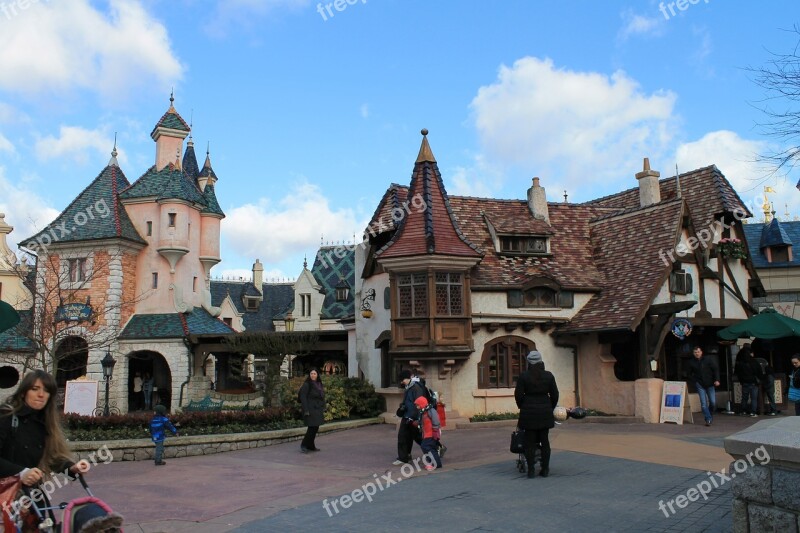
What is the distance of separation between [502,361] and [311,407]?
7.52 m

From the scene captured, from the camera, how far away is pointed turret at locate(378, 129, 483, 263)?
63.3 feet

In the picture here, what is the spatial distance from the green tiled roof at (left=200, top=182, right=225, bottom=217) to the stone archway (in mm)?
7445

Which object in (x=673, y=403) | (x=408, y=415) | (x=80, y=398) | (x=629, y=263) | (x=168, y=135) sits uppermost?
(x=168, y=135)

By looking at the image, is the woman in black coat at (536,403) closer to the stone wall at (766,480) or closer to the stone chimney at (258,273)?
the stone wall at (766,480)

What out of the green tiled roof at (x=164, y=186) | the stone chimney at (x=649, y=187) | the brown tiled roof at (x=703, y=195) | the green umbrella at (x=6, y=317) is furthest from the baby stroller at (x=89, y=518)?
the green tiled roof at (x=164, y=186)

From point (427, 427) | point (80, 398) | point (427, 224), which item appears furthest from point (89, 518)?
point (80, 398)

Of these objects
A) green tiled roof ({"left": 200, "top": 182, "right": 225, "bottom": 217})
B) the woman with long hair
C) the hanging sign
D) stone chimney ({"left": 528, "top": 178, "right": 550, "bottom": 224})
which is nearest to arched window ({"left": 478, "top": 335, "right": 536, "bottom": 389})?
the hanging sign

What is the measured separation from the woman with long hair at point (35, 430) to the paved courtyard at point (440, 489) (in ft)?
8.64

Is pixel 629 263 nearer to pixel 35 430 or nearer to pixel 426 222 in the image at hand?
pixel 426 222

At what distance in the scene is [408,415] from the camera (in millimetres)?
11984

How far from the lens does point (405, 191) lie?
22828mm

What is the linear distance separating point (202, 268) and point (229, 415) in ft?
58.5

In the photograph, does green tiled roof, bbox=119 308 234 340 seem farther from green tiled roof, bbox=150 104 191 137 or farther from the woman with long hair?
the woman with long hair

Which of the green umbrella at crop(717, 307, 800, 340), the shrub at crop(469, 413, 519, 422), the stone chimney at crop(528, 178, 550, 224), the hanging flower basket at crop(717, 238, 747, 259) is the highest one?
the stone chimney at crop(528, 178, 550, 224)
